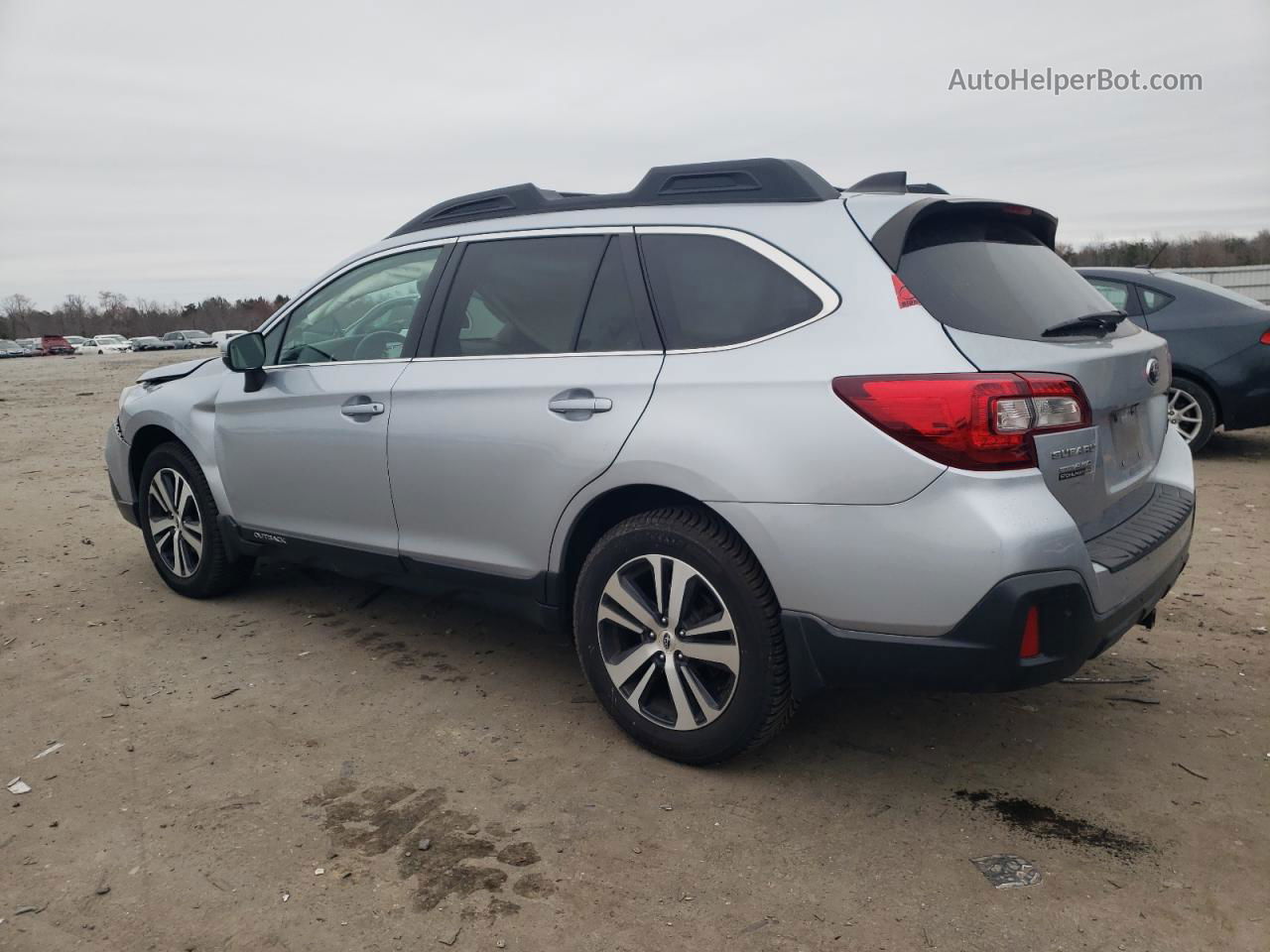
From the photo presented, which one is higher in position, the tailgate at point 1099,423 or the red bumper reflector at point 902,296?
the red bumper reflector at point 902,296

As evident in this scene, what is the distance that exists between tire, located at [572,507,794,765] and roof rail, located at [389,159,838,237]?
1.06 meters

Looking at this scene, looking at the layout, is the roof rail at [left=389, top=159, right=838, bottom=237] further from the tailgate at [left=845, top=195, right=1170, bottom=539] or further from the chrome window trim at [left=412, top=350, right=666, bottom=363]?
the chrome window trim at [left=412, top=350, right=666, bottom=363]

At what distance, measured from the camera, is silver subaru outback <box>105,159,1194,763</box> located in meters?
2.67

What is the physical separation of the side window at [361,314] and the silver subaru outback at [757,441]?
26 mm

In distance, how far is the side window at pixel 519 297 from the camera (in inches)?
142

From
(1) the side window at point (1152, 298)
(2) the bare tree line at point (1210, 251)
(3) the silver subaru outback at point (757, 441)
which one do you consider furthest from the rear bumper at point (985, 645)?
(2) the bare tree line at point (1210, 251)

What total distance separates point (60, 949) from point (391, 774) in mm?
1052

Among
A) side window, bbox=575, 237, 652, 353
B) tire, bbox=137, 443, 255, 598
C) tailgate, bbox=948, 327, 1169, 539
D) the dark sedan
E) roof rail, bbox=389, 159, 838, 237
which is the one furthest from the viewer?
the dark sedan

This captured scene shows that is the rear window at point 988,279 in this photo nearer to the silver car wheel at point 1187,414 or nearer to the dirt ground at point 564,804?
the dirt ground at point 564,804

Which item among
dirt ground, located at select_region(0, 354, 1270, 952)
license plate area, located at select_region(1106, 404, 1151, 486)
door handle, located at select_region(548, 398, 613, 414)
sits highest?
door handle, located at select_region(548, 398, 613, 414)

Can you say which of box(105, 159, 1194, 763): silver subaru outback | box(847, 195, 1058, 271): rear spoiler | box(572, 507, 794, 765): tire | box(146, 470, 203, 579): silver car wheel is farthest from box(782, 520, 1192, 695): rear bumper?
box(146, 470, 203, 579): silver car wheel

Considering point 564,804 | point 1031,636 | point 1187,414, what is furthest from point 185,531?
point 1187,414

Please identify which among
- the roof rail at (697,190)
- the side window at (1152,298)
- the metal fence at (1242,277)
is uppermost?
the roof rail at (697,190)

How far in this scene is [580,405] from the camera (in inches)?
132
